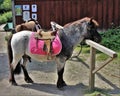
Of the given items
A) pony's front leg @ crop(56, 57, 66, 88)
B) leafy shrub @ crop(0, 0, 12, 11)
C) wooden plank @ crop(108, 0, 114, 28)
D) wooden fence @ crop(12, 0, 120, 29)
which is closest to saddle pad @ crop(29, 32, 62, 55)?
pony's front leg @ crop(56, 57, 66, 88)

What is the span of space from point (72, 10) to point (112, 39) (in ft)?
7.28

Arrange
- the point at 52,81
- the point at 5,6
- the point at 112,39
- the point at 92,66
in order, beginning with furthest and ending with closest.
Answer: the point at 5,6 < the point at 112,39 < the point at 52,81 < the point at 92,66

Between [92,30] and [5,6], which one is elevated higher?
[92,30]

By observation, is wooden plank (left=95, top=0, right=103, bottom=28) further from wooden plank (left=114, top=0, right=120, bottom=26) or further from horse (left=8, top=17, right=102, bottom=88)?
horse (left=8, top=17, right=102, bottom=88)

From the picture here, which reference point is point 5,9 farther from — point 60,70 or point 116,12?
point 60,70

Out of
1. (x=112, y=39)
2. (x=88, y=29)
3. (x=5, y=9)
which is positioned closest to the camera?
(x=88, y=29)

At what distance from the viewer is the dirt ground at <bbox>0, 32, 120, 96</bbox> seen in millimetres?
7570

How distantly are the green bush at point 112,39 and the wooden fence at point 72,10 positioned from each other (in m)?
0.75

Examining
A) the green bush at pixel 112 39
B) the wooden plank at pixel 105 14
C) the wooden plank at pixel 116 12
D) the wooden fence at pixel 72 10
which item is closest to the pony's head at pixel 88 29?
the green bush at pixel 112 39

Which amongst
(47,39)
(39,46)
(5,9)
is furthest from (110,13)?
(5,9)

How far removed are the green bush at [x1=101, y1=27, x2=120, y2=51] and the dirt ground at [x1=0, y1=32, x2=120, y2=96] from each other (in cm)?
180

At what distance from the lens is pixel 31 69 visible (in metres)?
9.25

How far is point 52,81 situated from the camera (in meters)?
8.30

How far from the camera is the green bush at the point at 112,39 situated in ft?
38.0
